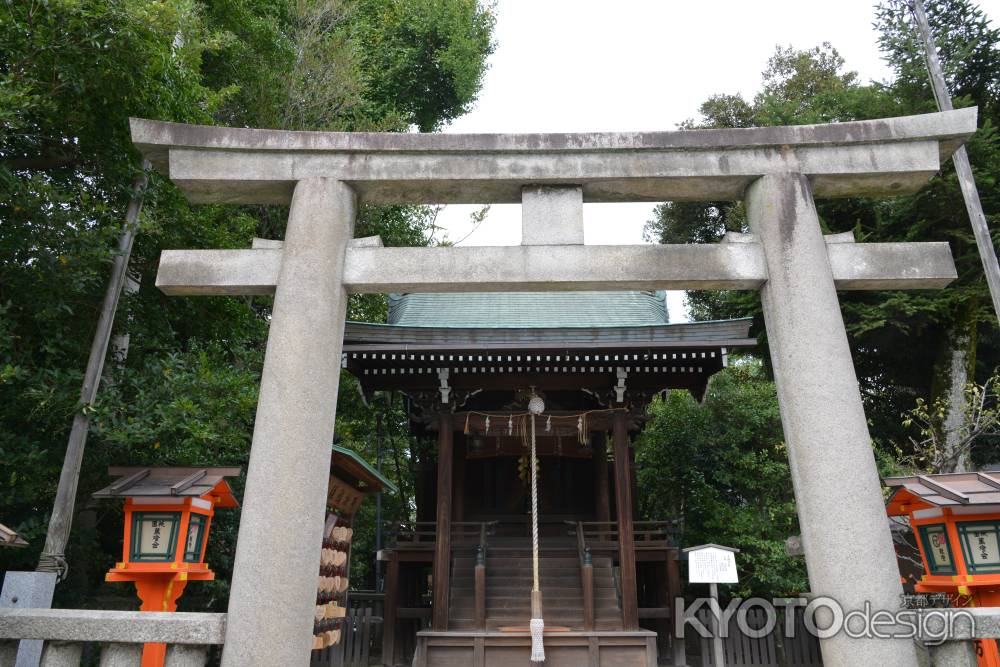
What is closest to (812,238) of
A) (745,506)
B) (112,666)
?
(112,666)

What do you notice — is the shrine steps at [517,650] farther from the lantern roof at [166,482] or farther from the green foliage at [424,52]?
Result: the green foliage at [424,52]

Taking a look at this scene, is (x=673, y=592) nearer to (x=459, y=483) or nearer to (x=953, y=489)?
(x=459, y=483)

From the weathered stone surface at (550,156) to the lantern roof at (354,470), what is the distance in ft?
8.85

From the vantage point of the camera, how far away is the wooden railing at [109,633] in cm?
339

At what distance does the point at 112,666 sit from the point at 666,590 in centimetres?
975

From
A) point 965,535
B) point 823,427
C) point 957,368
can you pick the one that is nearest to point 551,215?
point 823,427

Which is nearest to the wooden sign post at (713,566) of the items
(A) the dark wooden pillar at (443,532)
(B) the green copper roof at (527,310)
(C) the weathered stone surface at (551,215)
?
(A) the dark wooden pillar at (443,532)

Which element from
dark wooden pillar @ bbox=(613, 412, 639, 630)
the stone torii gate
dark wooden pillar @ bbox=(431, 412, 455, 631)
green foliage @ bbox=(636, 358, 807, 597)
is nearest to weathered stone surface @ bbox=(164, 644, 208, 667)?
the stone torii gate

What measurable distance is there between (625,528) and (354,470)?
4735 millimetres

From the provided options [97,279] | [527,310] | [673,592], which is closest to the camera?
[97,279]

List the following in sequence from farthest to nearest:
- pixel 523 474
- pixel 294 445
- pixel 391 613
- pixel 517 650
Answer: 1. pixel 523 474
2. pixel 391 613
3. pixel 517 650
4. pixel 294 445

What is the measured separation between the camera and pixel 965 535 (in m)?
4.98

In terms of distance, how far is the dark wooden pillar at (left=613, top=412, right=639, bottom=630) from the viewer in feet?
31.4

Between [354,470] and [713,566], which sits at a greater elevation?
[354,470]
